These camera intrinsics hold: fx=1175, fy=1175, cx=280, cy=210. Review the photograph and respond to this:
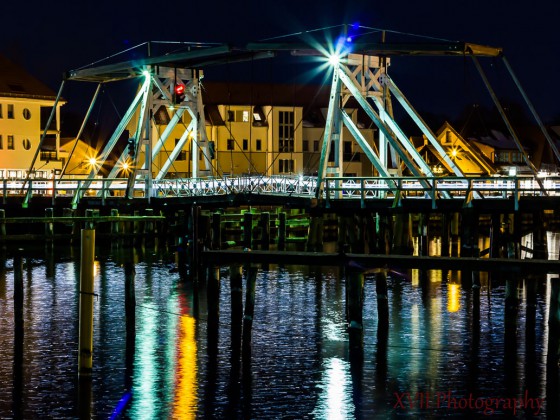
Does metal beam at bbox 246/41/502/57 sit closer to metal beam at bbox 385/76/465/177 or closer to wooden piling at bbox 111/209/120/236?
metal beam at bbox 385/76/465/177

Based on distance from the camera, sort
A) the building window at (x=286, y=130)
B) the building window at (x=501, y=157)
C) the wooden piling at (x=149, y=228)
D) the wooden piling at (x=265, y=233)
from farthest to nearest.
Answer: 1. the building window at (x=501, y=157)
2. the building window at (x=286, y=130)
3. the wooden piling at (x=149, y=228)
4. the wooden piling at (x=265, y=233)

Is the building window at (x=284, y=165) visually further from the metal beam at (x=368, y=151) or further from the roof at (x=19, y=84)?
the metal beam at (x=368, y=151)

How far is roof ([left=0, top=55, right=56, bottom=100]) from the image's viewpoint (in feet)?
279

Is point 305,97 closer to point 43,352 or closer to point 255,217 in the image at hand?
point 255,217

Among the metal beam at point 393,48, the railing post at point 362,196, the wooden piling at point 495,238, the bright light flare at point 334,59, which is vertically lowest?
the wooden piling at point 495,238

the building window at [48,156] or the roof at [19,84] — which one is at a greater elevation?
the roof at [19,84]

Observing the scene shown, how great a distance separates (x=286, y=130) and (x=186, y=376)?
260ft

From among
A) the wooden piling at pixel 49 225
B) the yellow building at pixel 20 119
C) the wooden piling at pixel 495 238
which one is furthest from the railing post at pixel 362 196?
the yellow building at pixel 20 119

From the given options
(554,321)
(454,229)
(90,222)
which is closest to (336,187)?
(90,222)

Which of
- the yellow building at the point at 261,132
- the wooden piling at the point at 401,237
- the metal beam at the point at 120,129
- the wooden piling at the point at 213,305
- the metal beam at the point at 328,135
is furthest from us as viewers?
the yellow building at the point at 261,132

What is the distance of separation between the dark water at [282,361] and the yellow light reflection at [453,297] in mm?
75

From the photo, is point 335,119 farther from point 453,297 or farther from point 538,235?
point 453,297

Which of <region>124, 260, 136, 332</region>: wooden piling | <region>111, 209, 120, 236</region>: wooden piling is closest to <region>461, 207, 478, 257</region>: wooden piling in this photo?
<region>124, 260, 136, 332</region>: wooden piling

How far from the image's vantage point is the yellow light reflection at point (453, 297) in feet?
115
